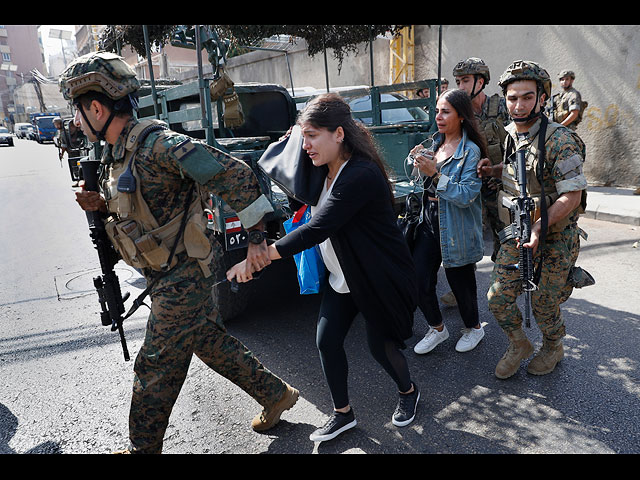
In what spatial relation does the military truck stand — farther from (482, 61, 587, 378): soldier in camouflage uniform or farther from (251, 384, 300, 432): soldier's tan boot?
(251, 384, 300, 432): soldier's tan boot

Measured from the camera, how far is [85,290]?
15.6 feet

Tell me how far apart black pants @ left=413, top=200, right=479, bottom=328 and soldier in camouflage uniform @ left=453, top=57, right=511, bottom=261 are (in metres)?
0.34

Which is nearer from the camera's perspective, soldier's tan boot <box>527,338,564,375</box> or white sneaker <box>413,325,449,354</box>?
soldier's tan boot <box>527,338,564,375</box>

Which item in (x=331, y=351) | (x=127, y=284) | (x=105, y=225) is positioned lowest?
(x=127, y=284)

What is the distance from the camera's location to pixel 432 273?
3.23 metres

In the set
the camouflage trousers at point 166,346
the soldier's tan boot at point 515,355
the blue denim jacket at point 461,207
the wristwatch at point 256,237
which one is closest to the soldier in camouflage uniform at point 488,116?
the blue denim jacket at point 461,207

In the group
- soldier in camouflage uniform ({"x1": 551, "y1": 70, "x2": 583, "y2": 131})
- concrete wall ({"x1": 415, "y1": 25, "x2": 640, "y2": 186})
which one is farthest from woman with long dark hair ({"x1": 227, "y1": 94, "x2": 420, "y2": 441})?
concrete wall ({"x1": 415, "y1": 25, "x2": 640, "y2": 186})

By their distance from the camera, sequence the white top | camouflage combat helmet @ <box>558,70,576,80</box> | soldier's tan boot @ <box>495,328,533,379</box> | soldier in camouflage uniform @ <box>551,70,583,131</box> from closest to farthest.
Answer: the white top → soldier's tan boot @ <box>495,328,533,379</box> → soldier in camouflage uniform @ <box>551,70,583,131</box> → camouflage combat helmet @ <box>558,70,576,80</box>

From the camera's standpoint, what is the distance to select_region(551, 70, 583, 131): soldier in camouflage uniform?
7.59 m

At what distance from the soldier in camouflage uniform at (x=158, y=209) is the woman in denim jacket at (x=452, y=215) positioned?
4.39 feet

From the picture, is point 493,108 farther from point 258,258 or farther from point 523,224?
point 258,258
